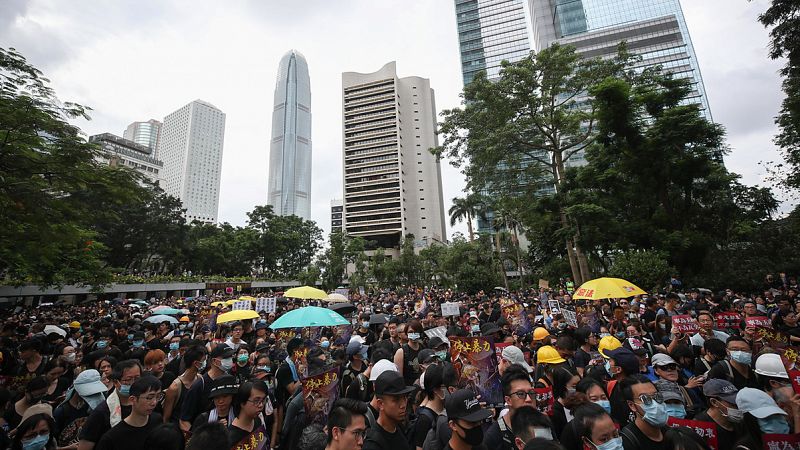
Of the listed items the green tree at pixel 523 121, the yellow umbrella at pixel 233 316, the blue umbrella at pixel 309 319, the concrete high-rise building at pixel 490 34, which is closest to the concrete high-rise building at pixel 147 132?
the concrete high-rise building at pixel 490 34

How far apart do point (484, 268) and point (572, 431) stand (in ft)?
95.6

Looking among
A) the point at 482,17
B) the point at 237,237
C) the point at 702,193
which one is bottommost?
the point at 702,193

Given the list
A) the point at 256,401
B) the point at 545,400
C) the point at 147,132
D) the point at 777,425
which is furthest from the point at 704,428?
the point at 147,132

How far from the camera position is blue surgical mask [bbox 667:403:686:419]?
2928 mm

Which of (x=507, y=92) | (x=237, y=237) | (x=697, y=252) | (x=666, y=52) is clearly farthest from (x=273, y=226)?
(x=666, y=52)

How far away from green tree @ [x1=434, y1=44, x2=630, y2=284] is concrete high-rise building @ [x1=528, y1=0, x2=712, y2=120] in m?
58.7

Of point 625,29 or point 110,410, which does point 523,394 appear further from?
point 625,29

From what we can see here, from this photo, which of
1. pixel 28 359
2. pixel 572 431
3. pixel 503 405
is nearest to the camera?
pixel 572 431

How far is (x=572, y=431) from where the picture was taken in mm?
2750

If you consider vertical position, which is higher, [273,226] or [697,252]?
[273,226]

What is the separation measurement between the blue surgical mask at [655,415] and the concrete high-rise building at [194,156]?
140 m

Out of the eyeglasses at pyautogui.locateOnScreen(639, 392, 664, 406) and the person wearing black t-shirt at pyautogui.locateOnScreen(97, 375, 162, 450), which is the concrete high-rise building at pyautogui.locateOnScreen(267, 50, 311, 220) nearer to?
the person wearing black t-shirt at pyautogui.locateOnScreen(97, 375, 162, 450)

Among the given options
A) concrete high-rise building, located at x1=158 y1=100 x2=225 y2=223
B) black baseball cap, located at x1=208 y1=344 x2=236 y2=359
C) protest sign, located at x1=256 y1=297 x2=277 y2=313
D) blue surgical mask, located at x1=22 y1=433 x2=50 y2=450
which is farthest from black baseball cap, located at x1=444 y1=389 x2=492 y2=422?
concrete high-rise building, located at x1=158 y1=100 x2=225 y2=223

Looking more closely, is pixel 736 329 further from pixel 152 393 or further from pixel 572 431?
pixel 152 393
